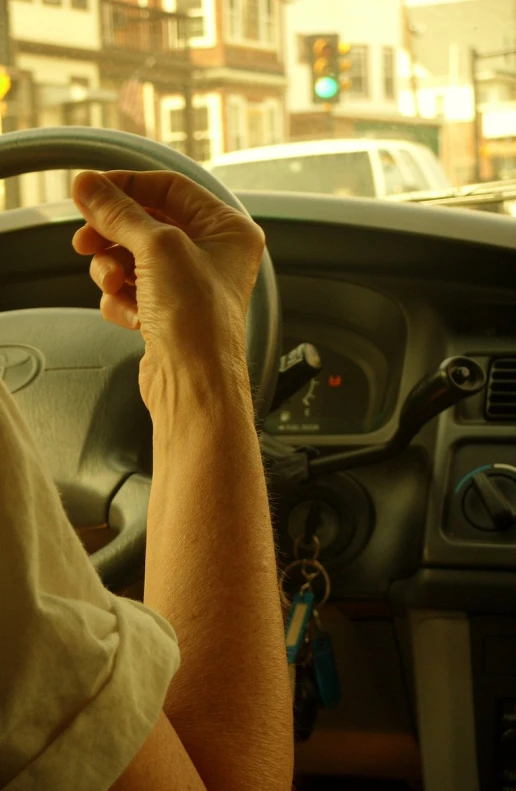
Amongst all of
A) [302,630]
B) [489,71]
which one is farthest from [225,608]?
[489,71]

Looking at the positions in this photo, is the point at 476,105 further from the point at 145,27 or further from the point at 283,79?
the point at 283,79

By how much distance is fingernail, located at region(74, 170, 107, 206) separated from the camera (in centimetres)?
91

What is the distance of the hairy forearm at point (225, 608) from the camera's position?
0.68m

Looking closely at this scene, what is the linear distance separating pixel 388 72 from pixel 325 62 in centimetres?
1422

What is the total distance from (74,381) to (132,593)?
23 centimetres

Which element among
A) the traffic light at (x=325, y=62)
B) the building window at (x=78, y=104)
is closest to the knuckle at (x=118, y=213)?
Result: the traffic light at (x=325, y=62)

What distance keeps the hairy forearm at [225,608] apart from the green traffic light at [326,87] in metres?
5.75

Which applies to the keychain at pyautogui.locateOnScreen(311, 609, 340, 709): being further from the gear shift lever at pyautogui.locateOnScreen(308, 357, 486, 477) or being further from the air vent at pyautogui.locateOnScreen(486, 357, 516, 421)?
the air vent at pyautogui.locateOnScreen(486, 357, 516, 421)

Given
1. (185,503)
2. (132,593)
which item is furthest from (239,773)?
(132,593)

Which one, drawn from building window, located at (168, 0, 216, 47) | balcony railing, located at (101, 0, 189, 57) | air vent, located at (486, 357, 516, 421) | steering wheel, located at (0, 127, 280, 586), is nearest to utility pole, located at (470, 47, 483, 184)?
air vent, located at (486, 357, 516, 421)

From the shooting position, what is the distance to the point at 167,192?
95cm

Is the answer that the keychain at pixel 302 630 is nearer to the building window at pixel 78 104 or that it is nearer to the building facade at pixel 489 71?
the building facade at pixel 489 71

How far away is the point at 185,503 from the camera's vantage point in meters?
0.75

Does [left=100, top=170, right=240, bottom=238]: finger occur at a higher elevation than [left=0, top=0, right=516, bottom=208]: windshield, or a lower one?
lower
